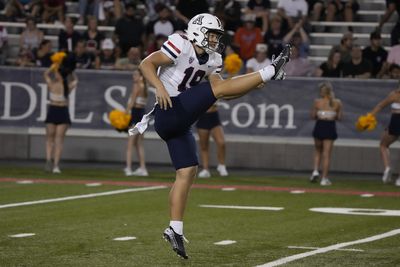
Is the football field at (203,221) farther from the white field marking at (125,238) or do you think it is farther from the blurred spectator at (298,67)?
the blurred spectator at (298,67)

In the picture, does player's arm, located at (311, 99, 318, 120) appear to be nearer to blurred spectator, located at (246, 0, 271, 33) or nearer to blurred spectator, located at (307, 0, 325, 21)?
blurred spectator, located at (246, 0, 271, 33)

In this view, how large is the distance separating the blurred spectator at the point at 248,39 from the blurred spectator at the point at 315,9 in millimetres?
1709

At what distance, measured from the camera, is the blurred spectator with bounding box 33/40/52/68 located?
75.3ft

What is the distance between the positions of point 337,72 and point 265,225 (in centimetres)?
952

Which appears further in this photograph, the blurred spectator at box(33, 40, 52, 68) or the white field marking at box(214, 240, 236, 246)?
the blurred spectator at box(33, 40, 52, 68)

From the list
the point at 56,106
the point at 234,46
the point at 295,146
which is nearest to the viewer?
the point at 56,106

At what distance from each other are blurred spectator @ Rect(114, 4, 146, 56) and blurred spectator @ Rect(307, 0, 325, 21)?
358cm

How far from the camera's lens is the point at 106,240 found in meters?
11.3

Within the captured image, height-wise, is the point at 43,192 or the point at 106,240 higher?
the point at 106,240

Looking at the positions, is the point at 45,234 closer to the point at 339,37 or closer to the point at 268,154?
the point at 268,154

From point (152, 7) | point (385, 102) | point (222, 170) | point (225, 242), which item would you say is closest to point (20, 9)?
point (152, 7)

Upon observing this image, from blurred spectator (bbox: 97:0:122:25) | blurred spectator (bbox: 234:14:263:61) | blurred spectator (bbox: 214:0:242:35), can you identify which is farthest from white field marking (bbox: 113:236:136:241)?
blurred spectator (bbox: 97:0:122:25)

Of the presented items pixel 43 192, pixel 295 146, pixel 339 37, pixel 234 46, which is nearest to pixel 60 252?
pixel 43 192

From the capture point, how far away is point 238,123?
21453 mm
